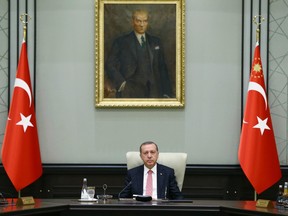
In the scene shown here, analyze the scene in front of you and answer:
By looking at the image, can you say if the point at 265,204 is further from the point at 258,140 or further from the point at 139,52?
the point at 139,52

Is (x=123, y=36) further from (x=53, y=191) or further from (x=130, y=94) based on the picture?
(x=53, y=191)

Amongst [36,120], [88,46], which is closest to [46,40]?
[88,46]

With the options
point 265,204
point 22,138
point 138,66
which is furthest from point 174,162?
point 22,138

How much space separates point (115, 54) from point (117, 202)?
2074 millimetres

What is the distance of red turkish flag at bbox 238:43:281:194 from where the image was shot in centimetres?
593

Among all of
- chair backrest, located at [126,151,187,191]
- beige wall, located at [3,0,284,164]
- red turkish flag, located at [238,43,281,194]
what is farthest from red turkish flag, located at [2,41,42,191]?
red turkish flag, located at [238,43,281,194]

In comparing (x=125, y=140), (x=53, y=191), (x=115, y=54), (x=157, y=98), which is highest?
(x=115, y=54)

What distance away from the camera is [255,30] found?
6309mm

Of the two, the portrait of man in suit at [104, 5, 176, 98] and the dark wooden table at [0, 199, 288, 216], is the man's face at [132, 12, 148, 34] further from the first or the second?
the dark wooden table at [0, 199, 288, 216]

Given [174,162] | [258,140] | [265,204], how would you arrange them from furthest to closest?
[258,140]
[174,162]
[265,204]

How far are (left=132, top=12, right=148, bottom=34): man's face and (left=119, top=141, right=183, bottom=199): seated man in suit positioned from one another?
1.47 metres

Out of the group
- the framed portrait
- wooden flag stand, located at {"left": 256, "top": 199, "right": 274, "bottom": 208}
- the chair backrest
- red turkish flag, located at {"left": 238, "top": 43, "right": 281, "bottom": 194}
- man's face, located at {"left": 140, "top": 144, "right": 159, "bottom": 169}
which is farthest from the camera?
the framed portrait

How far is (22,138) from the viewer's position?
5.96 metres

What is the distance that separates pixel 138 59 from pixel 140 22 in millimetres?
384
